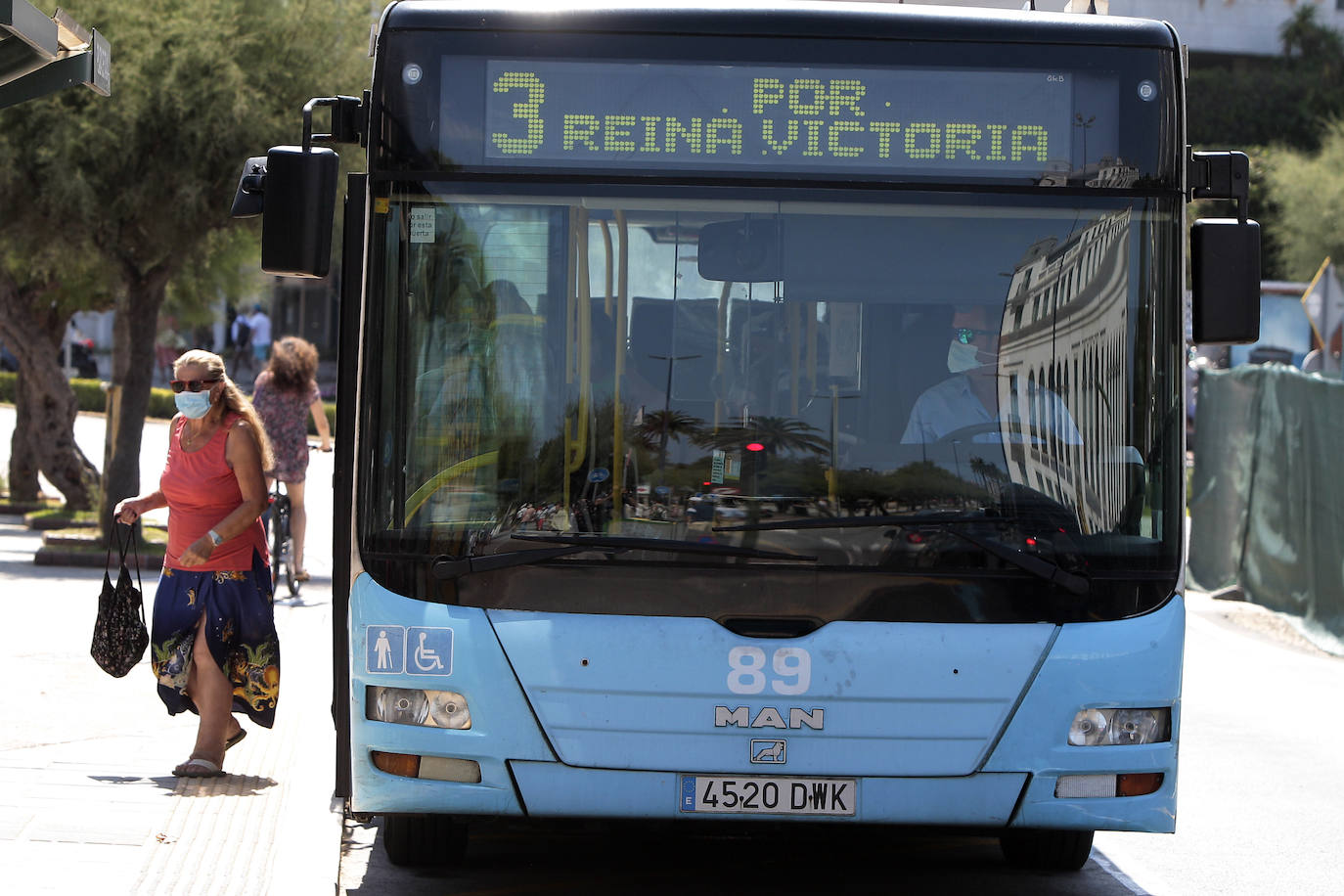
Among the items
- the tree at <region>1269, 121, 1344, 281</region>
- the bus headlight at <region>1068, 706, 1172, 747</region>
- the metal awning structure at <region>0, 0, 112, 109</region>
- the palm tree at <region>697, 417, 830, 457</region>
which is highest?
the tree at <region>1269, 121, 1344, 281</region>

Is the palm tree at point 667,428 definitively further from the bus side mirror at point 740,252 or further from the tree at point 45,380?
the tree at point 45,380

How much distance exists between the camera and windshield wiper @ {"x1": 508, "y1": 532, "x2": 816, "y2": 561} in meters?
5.04

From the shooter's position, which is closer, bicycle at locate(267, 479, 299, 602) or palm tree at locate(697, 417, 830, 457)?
palm tree at locate(697, 417, 830, 457)

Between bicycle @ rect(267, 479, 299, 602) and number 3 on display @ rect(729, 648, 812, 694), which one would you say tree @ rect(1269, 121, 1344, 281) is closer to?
bicycle @ rect(267, 479, 299, 602)

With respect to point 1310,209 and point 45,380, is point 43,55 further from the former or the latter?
point 1310,209

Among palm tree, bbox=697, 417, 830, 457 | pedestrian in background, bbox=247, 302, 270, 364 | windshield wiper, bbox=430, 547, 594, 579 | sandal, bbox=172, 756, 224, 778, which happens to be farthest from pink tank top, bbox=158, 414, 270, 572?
pedestrian in background, bbox=247, 302, 270, 364

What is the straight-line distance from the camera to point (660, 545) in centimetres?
505

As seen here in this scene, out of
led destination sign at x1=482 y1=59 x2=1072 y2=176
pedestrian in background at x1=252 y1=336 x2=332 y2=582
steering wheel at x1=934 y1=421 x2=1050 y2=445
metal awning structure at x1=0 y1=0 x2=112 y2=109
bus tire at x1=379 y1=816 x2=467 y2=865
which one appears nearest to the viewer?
steering wheel at x1=934 y1=421 x2=1050 y2=445

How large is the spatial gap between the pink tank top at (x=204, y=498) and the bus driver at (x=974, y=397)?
309cm

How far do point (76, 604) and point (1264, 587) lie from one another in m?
9.12

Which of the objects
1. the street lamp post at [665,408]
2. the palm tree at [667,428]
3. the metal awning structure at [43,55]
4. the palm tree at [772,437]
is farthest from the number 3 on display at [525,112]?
the metal awning structure at [43,55]

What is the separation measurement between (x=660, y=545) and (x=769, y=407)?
1.68 ft

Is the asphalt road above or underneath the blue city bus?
underneath

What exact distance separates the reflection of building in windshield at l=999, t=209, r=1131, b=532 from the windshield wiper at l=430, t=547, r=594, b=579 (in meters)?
1.36
